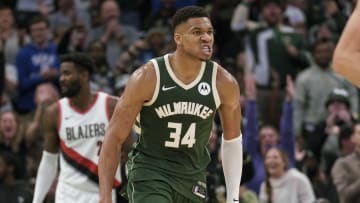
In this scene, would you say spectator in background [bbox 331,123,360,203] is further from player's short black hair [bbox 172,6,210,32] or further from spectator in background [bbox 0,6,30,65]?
spectator in background [bbox 0,6,30,65]

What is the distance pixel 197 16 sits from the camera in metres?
→ 6.02

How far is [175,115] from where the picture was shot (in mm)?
6004

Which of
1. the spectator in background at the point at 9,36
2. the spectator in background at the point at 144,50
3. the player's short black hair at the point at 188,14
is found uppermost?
the player's short black hair at the point at 188,14

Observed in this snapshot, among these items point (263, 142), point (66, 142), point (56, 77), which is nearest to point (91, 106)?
point (66, 142)

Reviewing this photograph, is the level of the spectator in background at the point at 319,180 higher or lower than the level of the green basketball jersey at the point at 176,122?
lower

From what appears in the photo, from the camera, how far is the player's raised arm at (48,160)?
7.41 m

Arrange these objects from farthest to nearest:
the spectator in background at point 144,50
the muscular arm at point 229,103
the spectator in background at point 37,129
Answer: the spectator in background at point 144,50 < the spectator in background at point 37,129 < the muscular arm at point 229,103

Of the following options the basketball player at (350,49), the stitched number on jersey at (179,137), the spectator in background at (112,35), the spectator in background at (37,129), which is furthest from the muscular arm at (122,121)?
the spectator in background at (112,35)

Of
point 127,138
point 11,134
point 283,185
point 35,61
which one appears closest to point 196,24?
point 127,138

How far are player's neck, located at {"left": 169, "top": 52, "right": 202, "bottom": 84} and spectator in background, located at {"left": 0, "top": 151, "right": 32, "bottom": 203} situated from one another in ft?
13.9

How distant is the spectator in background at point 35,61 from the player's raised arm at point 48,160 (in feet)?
15.1

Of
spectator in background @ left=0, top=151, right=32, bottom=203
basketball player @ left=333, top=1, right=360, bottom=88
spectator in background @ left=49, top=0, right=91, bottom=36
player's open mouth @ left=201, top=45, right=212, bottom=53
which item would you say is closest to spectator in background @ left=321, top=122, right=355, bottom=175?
spectator in background @ left=0, top=151, right=32, bottom=203

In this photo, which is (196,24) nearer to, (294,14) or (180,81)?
(180,81)

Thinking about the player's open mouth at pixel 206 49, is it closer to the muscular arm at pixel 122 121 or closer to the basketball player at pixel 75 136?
the muscular arm at pixel 122 121
